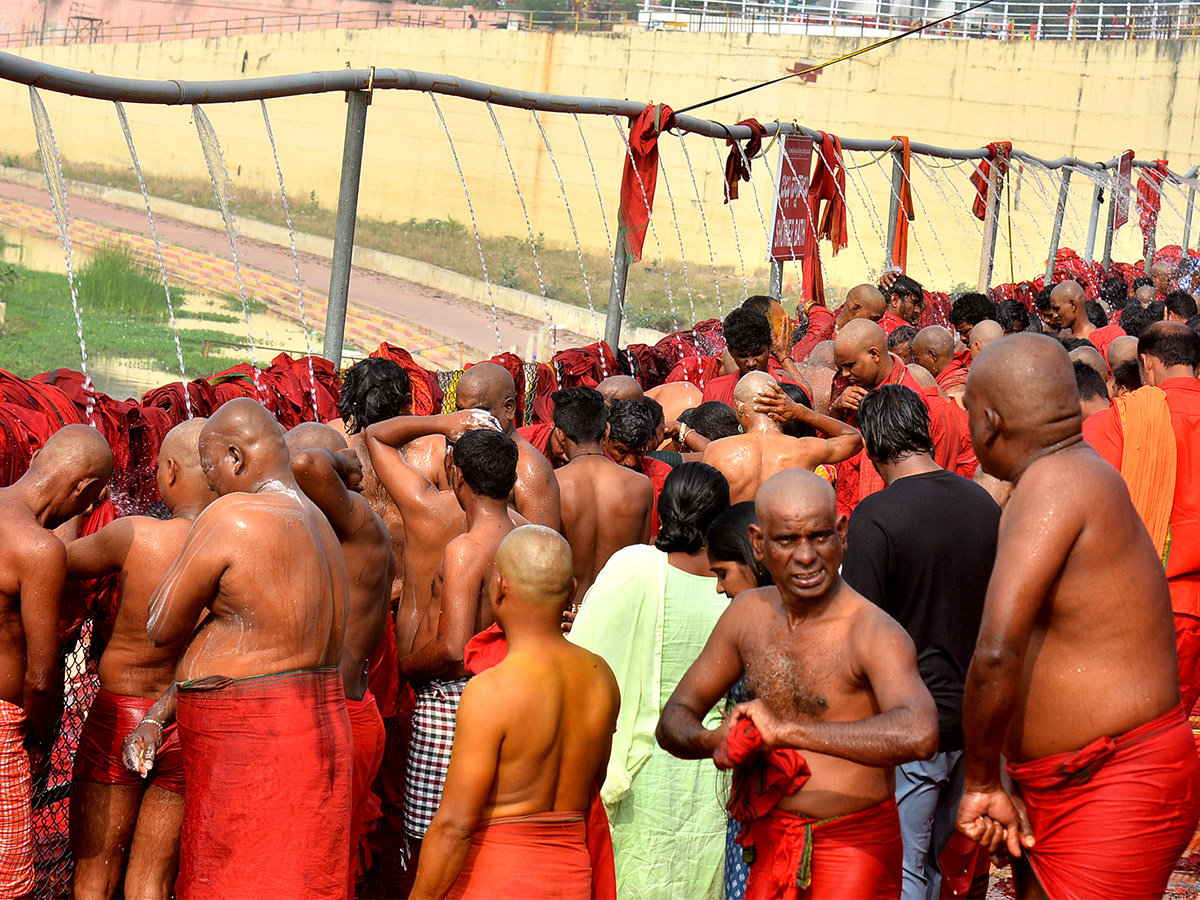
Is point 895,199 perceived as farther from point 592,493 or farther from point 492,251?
point 492,251

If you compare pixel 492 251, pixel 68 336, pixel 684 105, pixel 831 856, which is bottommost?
pixel 68 336

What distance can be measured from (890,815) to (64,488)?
2.51 metres

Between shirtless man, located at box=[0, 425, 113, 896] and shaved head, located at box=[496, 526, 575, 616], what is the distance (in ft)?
5.00

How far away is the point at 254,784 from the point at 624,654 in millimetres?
1087

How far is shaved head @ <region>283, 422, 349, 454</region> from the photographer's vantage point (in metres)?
4.36

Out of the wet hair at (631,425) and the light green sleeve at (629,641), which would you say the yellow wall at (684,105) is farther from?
the light green sleeve at (629,641)

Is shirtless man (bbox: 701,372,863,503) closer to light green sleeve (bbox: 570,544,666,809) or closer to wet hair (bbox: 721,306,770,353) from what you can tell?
wet hair (bbox: 721,306,770,353)

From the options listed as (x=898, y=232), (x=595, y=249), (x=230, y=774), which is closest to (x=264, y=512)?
(x=230, y=774)

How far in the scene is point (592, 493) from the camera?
4.91 metres

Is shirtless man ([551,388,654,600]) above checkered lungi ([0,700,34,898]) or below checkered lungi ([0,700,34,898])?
above

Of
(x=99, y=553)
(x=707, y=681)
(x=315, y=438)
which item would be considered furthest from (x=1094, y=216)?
(x=99, y=553)

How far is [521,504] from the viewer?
15.2 ft

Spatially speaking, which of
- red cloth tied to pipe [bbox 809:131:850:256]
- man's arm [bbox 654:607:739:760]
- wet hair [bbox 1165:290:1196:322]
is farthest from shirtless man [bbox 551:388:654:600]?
wet hair [bbox 1165:290:1196:322]

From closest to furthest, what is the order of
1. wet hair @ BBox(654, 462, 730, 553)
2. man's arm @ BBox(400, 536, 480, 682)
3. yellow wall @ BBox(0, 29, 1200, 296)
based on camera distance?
wet hair @ BBox(654, 462, 730, 553) → man's arm @ BBox(400, 536, 480, 682) → yellow wall @ BBox(0, 29, 1200, 296)
